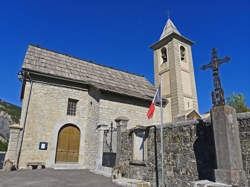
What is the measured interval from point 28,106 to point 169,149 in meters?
8.92

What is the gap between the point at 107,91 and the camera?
41.2ft

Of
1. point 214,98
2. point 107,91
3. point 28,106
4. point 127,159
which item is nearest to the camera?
point 214,98

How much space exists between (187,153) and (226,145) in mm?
1614

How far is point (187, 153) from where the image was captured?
5.94m

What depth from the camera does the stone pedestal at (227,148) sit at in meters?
4.34

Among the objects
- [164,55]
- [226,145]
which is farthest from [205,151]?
[164,55]

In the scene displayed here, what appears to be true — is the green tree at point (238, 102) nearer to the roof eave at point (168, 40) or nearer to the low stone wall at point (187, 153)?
the roof eave at point (168, 40)

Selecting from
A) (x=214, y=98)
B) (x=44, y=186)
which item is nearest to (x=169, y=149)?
(x=214, y=98)

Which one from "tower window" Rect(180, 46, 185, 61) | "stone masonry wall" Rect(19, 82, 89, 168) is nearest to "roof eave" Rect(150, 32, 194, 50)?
"tower window" Rect(180, 46, 185, 61)

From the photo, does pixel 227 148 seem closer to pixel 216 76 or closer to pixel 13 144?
pixel 216 76

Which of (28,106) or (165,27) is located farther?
(165,27)

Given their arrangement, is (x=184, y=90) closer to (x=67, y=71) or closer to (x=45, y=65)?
(x=67, y=71)

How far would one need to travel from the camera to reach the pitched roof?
41.7 ft

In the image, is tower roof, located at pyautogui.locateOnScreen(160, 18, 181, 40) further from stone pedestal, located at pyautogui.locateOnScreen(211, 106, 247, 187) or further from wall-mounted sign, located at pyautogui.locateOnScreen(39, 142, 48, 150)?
stone pedestal, located at pyautogui.locateOnScreen(211, 106, 247, 187)
